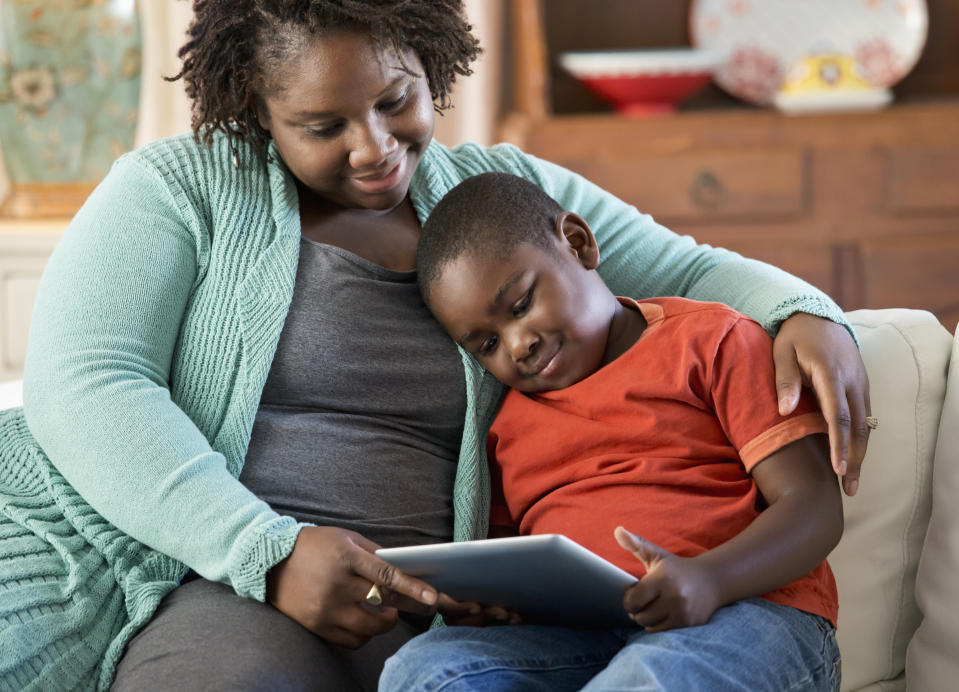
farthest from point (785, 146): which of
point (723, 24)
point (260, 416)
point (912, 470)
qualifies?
point (260, 416)

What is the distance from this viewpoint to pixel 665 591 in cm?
96

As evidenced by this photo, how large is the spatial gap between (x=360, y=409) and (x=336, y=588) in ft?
0.86

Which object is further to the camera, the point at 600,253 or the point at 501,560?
the point at 600,253

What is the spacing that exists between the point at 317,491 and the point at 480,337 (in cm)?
23

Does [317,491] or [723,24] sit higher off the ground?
[723,24]

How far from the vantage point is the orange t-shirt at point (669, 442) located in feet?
3.59

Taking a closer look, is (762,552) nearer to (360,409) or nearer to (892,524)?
(892,524)

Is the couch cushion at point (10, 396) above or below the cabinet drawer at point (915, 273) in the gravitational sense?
above

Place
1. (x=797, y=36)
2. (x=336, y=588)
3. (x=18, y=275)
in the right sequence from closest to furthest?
(x=336, y=588) → (x=18, y=275) → (x=797, y=36)

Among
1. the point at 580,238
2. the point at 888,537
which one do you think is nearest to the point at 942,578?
the point at 888,537

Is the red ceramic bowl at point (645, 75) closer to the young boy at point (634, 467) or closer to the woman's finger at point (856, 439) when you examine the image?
the young boy at point (634, 467)

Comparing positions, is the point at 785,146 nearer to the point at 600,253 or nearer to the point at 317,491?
the point at 600,253

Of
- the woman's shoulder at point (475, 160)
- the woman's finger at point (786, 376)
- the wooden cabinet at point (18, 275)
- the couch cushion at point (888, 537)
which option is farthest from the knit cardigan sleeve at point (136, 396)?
the wooden cabinet at point (18, 275)

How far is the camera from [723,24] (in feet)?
9.99
